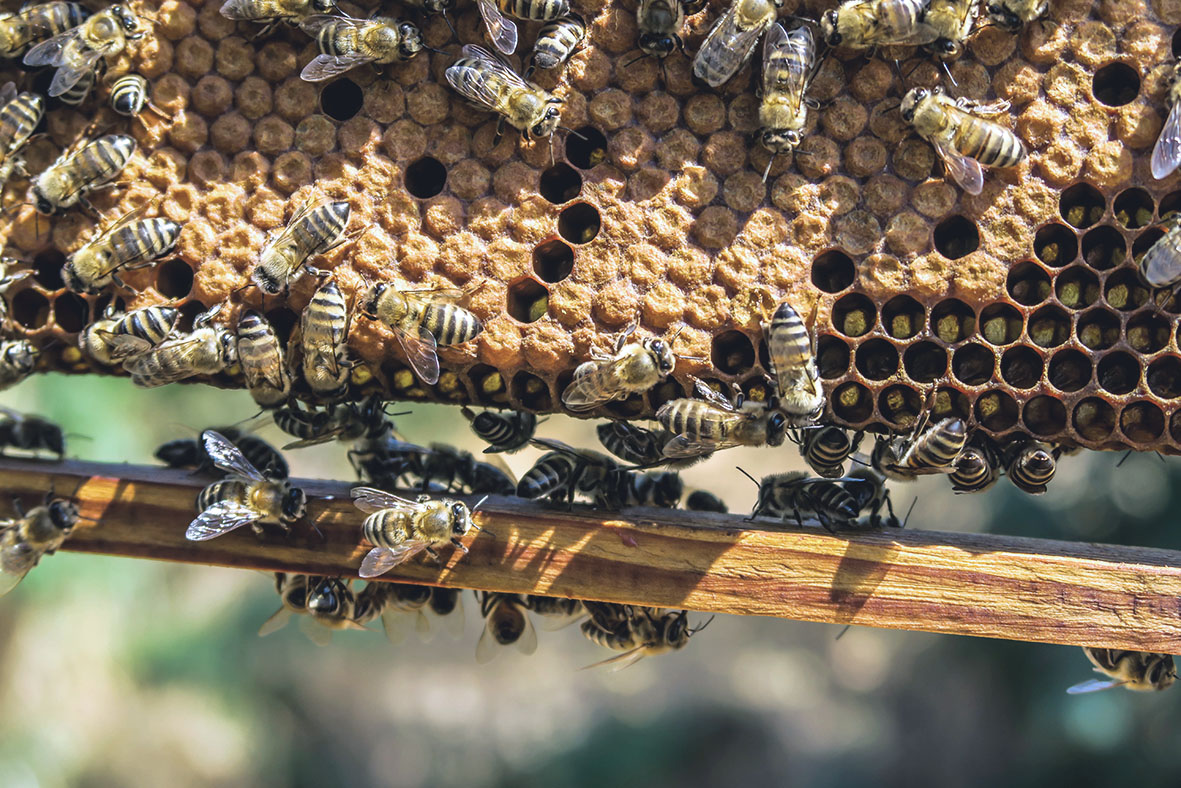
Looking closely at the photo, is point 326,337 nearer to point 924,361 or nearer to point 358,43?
point 358,43

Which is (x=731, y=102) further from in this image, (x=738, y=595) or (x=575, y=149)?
(x=738, y=595)

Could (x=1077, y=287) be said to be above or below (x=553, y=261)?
above

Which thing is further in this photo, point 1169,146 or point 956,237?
point 956,237

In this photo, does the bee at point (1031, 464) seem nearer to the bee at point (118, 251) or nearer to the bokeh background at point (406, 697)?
the bee at point (118, 251)

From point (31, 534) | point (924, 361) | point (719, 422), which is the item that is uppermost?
point (924, 361)

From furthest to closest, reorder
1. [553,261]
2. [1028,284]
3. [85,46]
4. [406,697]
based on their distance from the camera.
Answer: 1. [406,697]
2. [553,261]
3. [85,46]
4. [1028,284]

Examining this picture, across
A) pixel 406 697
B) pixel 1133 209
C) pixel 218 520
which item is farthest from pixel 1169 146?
pixel 406 697

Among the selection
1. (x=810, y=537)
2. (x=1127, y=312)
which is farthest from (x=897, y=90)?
(x=810, y=537)

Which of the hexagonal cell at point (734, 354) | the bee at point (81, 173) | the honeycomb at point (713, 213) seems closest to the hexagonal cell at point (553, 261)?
the honeycomb at point (713, 213)
